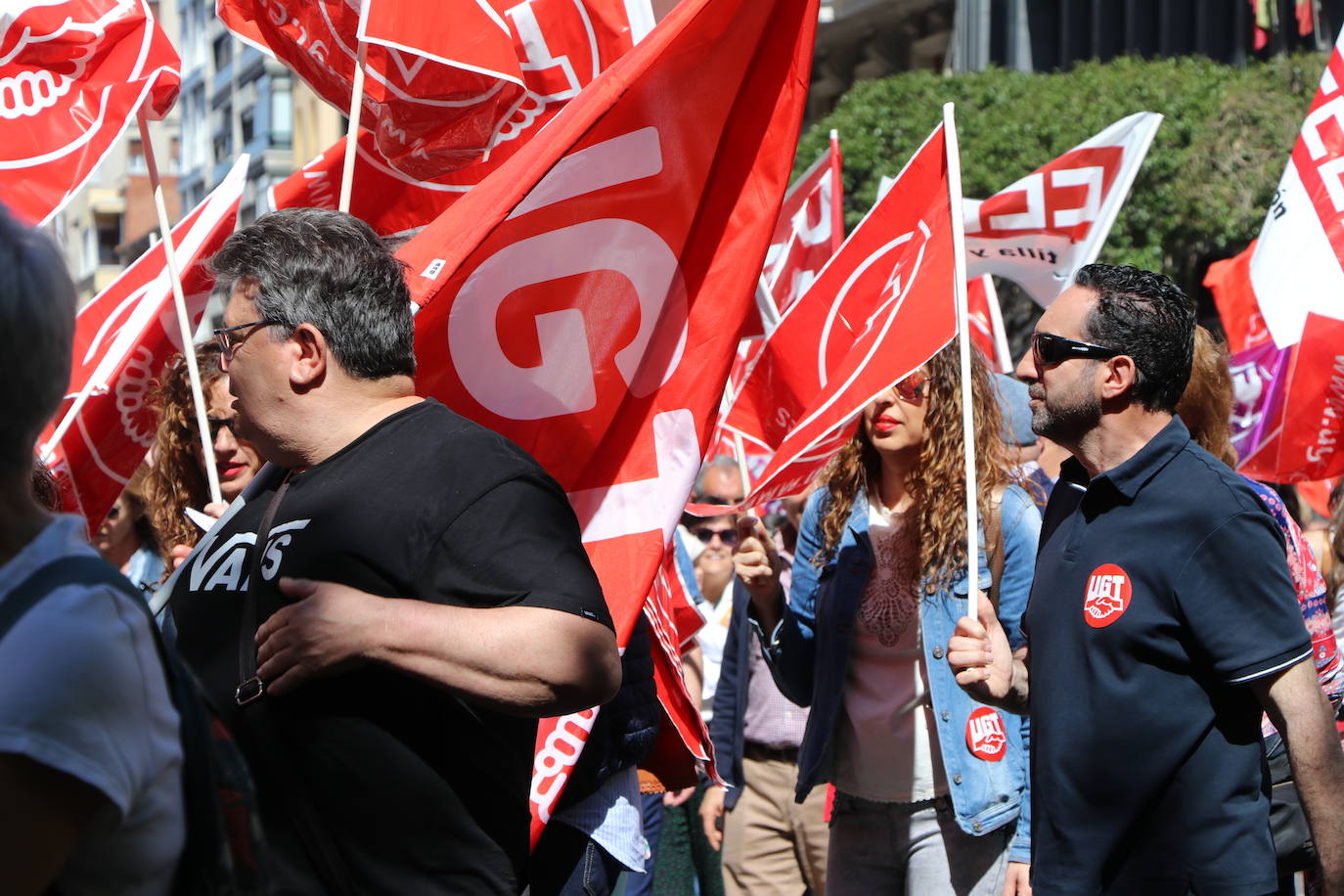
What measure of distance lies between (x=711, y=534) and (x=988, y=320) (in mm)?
1747

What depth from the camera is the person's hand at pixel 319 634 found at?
7.55 ft

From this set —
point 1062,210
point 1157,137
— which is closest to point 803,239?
point 1062,210

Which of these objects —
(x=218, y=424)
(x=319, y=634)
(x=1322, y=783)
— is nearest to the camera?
(x=319, y=634)

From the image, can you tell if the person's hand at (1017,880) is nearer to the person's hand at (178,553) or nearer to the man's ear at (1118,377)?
the man's ear at (1118,377)

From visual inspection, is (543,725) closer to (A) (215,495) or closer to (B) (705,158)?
(A) (215,495)

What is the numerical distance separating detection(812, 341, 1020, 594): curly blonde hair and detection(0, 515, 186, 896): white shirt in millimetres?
2831

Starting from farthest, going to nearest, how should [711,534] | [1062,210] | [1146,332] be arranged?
[711,534] → [1062,210] → [1146,332]

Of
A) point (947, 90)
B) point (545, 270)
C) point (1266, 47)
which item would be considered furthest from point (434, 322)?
point (1266, 47)

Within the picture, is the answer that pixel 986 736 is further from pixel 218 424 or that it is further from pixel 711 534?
pixel 711 534

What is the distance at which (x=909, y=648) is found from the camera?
14.1 ft

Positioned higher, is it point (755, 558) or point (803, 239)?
point (803, 239)

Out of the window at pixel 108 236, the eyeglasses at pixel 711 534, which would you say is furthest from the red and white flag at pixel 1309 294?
the window at pixel 108 236

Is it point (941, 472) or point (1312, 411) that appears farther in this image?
point (1312, 411)

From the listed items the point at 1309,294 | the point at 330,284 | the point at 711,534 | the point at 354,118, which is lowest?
the point at 711,534
